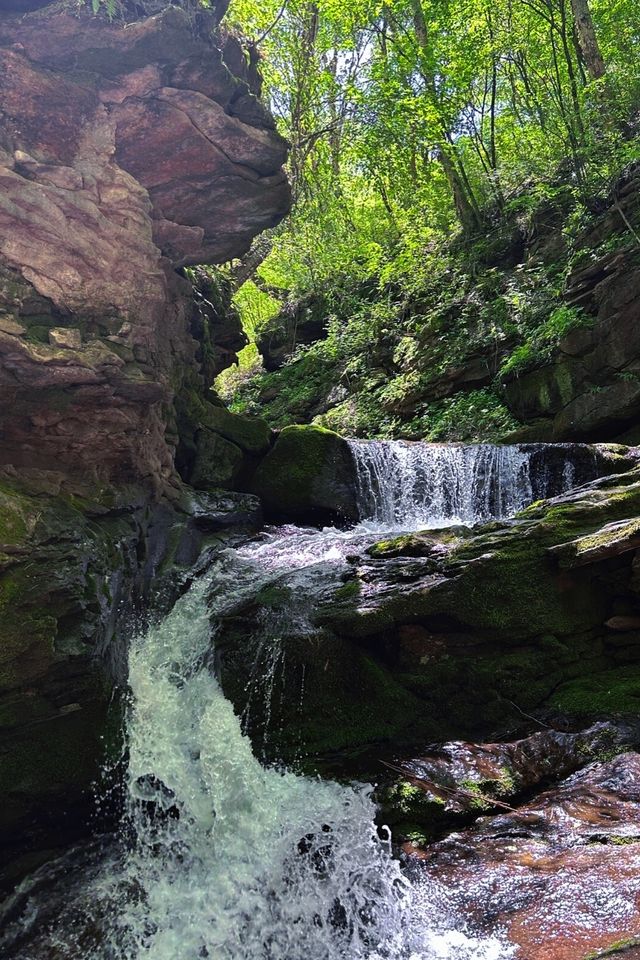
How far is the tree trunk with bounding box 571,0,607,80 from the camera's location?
14.6m

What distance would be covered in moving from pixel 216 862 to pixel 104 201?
796 centimetres

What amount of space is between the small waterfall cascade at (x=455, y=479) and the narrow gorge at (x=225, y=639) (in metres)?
0.07

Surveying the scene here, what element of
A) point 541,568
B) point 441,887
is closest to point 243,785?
point 441,887

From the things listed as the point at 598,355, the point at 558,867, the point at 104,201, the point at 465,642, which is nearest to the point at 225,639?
the point at 465,642

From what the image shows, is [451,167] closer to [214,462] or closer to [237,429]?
[237,429]

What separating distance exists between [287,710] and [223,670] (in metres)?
0.84

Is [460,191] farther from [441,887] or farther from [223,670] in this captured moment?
[441,887]

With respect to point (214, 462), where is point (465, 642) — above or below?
below

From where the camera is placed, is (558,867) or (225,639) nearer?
(558,867)

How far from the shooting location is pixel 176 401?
11.1m

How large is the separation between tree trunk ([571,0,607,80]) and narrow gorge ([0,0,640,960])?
9877 millimetres

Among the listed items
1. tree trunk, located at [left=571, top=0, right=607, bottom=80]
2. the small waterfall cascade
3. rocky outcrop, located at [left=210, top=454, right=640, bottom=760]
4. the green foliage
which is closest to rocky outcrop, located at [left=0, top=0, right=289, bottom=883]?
rocky outcrop, located at [left=210, top=454, right=640, bottom=760]

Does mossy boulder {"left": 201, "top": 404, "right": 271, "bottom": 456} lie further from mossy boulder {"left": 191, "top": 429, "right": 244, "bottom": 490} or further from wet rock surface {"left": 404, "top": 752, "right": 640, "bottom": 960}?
wet rock surface {"left": 404, "top": 752, "right": 640, "bottom": 960}

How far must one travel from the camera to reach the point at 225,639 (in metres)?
6.82
